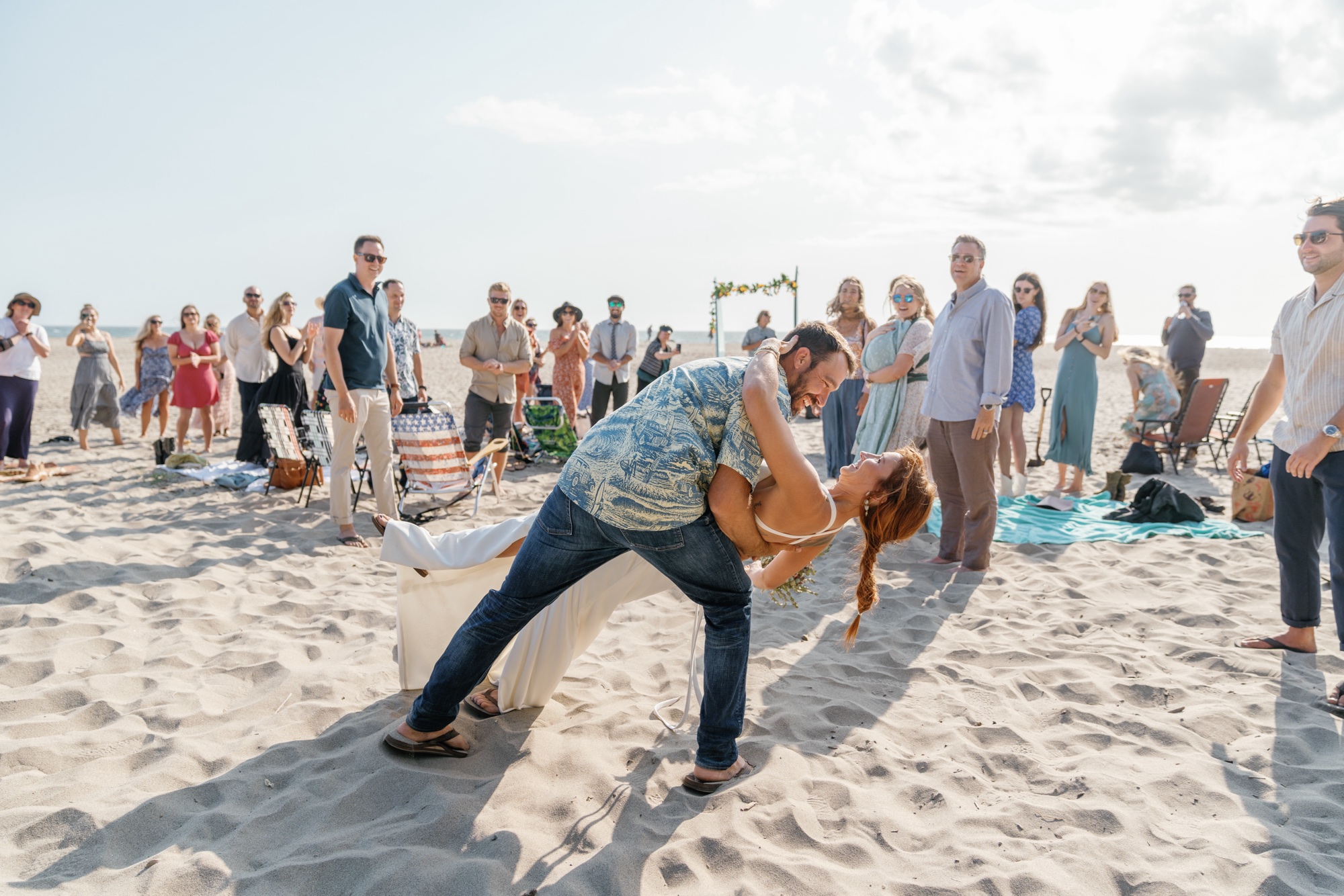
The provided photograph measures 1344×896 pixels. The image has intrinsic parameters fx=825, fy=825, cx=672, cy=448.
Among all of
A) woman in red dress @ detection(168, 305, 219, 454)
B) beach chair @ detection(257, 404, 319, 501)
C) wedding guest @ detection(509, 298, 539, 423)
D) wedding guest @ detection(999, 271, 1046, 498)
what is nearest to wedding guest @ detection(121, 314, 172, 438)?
woman in red dress @ detection(168, 305, 219, 454)

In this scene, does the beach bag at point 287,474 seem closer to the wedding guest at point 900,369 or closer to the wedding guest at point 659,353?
the wedding guest at point 659,353

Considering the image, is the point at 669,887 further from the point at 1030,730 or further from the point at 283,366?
the point at 283,366

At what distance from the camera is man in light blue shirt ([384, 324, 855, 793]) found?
7.28 ft

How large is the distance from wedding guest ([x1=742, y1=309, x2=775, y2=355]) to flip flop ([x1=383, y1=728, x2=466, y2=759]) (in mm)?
9036

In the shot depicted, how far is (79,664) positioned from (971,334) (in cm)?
483

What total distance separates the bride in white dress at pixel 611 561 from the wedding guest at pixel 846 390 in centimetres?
414

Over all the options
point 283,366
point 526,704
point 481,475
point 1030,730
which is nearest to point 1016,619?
point 1030,730

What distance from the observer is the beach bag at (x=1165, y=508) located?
20.9 ft

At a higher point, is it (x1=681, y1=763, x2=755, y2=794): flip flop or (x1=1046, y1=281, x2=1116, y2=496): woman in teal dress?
(x1=1046, y1=281, x2=1116, y2=496): woman in teal dress

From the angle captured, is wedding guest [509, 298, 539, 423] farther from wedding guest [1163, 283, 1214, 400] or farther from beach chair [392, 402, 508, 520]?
wedding guest [1163, 283, 1214, 400]

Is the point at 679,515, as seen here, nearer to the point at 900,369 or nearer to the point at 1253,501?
the point at 900,369

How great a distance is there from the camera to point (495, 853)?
2311 millimetres

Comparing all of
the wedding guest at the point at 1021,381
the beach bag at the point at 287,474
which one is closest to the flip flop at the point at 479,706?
the beach bag at the point at 287,474

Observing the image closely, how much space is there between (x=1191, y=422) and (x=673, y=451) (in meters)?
8.49
